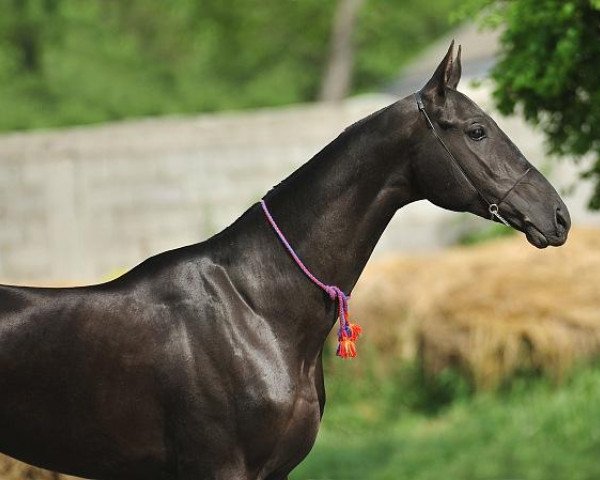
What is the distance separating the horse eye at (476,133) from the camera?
479 cm

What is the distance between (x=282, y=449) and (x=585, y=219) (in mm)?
11513

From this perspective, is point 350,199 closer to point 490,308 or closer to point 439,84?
point 439,84

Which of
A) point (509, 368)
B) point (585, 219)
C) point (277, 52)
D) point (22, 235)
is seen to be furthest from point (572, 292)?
point (277, 52)

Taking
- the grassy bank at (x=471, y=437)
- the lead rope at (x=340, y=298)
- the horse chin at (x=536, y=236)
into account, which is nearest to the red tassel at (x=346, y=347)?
the lead rope at (x=340, y=298)

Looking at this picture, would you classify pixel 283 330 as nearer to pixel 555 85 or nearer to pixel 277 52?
pixel 555 85

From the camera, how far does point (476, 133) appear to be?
15.7 feet

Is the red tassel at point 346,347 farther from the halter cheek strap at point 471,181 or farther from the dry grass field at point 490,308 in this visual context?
the dry grass field at point 490,308

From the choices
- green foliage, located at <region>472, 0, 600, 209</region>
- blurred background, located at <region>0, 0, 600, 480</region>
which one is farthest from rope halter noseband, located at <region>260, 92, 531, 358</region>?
blurred background, located at <region>0, 0, 600, 480</region>

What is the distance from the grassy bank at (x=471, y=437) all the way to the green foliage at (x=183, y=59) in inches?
795

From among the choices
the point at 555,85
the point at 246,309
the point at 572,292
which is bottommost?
the point at 572,292

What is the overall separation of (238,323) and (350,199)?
2.14ft

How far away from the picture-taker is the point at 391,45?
119ft

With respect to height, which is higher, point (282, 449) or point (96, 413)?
point (96, 413)

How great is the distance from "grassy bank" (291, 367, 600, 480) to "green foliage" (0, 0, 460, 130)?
2018cm
